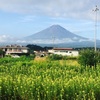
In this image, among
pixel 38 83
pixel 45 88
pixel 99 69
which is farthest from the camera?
pixel 99 69

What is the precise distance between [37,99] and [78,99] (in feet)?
4.89

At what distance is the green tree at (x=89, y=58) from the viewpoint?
123ft

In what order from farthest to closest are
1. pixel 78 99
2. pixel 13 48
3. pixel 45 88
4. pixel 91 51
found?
pixel 13 48 < pixel 91 51 < pixel 45 88 < pixel 78 99

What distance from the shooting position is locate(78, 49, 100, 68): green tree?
37.4m

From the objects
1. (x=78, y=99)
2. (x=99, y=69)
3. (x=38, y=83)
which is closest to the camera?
(x=78, y=99)

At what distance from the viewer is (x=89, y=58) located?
3747 centimetres

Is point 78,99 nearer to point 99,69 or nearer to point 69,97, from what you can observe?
point 69,97

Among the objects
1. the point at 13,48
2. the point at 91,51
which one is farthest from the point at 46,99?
the point at 13,48

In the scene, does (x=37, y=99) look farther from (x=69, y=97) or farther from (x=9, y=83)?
(x=9, y=83)

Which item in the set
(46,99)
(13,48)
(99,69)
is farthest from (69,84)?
(13,48)

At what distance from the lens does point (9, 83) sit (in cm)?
1473

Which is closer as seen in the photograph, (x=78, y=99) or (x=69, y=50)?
(x=78, y=99)

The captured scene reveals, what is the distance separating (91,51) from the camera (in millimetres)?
39469

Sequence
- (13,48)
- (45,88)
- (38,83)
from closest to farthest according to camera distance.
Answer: (45,88), (38,83), (13,48)
